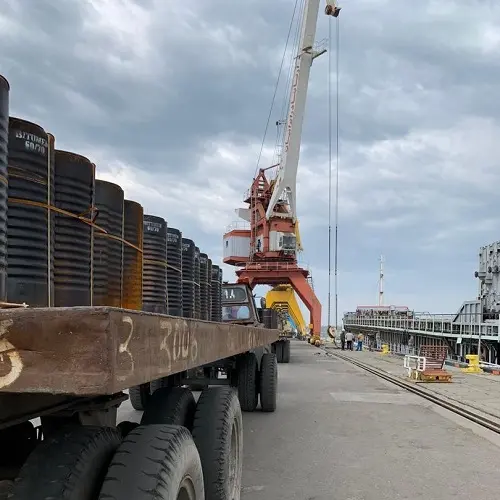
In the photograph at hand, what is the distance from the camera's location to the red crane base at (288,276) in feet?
130

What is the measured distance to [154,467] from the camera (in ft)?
6.70

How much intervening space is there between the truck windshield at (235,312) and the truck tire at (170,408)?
21.8ft

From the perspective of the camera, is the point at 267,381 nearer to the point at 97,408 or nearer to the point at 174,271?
the point at 174,271

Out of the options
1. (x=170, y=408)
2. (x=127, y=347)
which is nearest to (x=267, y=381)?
(x=170, y=408)

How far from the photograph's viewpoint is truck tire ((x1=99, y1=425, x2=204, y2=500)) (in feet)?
6.39

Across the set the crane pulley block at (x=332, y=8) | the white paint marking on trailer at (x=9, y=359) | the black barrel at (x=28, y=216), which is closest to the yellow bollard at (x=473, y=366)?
the black barrel at (x=28, y=216)

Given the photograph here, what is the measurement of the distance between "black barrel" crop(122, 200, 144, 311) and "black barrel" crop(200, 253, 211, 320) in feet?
9.25

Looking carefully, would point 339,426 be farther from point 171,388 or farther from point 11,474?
point 11,474

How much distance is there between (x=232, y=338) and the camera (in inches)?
153

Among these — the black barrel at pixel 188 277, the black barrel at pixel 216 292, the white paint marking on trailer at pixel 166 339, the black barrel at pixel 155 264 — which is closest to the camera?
the white paint marking on trailer at pixel 166 339

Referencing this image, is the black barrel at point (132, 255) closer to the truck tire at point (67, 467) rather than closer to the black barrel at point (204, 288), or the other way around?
the truck tire at point (67, 467)

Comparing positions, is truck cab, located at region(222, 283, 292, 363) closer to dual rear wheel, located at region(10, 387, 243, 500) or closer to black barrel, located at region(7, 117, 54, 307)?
black barrel, located at region(7, 117, 54, 307)

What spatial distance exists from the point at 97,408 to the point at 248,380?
6.56 m

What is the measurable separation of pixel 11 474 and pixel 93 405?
0.50 m
